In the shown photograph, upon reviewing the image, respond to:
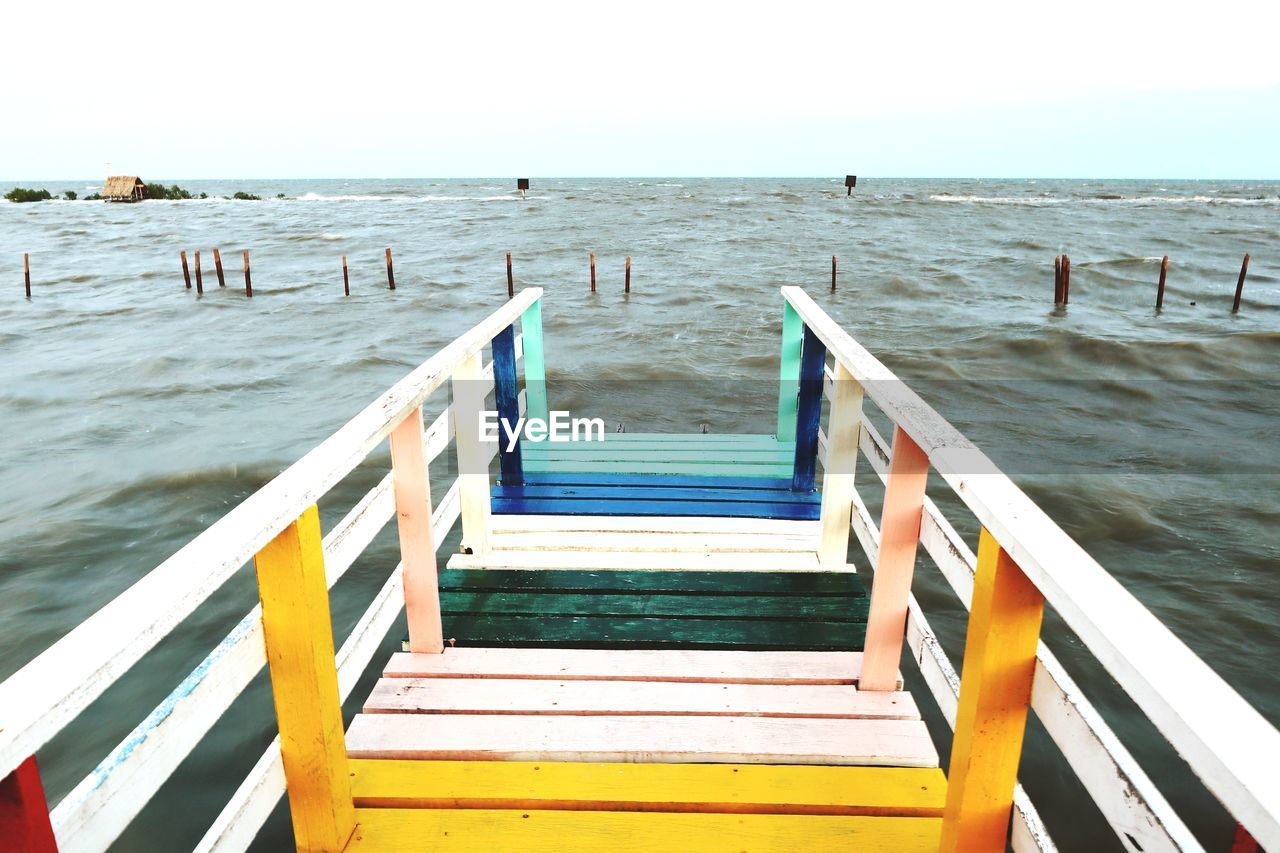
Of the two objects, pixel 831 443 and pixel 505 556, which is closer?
pixel 831 443

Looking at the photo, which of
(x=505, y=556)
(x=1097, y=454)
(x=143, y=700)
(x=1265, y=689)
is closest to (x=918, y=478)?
(x=505, y=556)

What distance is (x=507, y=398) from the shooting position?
421 centimetres

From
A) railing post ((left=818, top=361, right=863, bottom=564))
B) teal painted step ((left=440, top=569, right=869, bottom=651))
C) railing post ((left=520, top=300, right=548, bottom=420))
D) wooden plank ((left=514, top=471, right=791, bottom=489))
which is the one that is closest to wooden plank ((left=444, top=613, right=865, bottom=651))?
teal painted step ((left=440, top=569, right=869, bottom=651))

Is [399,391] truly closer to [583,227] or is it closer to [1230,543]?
[1230,543]

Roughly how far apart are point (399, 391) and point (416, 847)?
47.7 inches

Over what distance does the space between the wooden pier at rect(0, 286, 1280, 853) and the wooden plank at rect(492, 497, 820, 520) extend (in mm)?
25

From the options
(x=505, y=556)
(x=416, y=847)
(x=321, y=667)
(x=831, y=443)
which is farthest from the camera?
(x=505, y=556)

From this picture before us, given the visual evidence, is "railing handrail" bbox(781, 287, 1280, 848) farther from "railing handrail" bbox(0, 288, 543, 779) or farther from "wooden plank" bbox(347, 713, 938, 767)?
"railing handrail" bbox(0, 288, 543, 779)

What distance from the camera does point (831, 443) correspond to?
332cm

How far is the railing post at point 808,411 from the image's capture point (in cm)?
402

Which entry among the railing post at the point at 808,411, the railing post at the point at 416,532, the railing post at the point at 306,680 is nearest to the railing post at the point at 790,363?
the railing post at the point at 808,411

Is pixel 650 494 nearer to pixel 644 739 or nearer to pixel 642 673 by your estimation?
pixel 642 673

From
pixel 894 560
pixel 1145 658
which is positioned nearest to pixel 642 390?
pixel 894 560

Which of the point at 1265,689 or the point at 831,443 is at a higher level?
the point at 831,443
